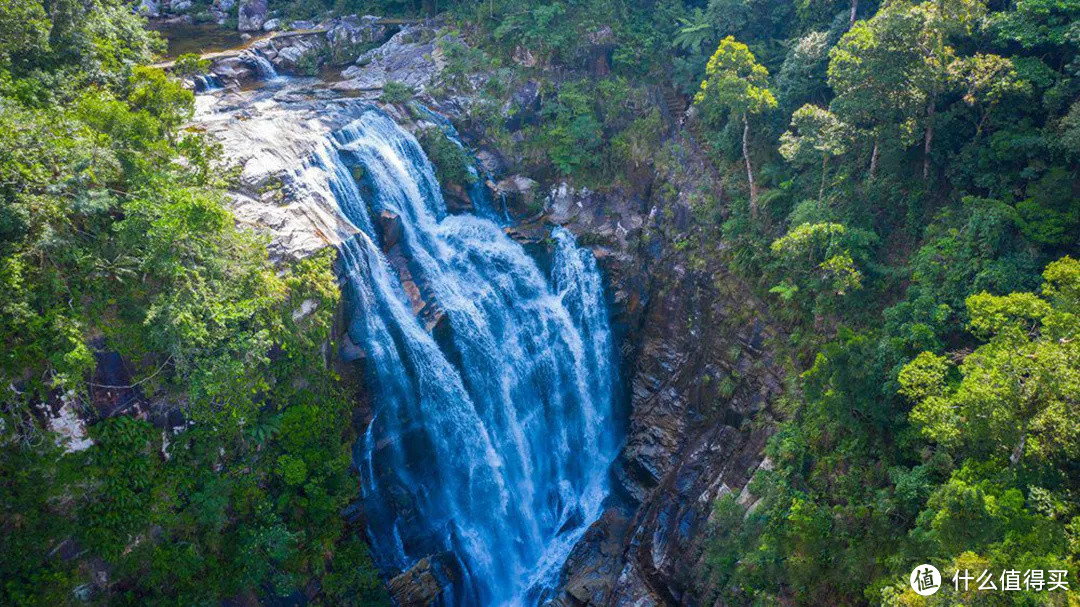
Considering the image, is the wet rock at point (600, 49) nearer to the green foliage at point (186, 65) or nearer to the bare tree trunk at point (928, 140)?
the bare tree trunk at point (928, 140)

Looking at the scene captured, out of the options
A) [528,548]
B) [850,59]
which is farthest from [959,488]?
[528,548]

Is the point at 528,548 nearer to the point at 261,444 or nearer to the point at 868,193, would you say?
the point at 261,444

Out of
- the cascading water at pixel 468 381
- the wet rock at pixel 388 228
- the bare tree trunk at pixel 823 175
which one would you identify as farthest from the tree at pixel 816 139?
the wet rock at pixel 388 228

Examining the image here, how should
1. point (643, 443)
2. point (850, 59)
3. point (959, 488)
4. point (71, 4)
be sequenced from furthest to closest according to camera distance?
point (643, 443) < point (850, 59) < point (71, 4) < point (959, 488)

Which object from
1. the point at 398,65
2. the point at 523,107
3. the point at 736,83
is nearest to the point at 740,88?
the point at 736,83

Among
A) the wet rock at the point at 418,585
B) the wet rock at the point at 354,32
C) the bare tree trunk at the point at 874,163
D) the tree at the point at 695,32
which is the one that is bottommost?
the wet rock at the point at 418,585
